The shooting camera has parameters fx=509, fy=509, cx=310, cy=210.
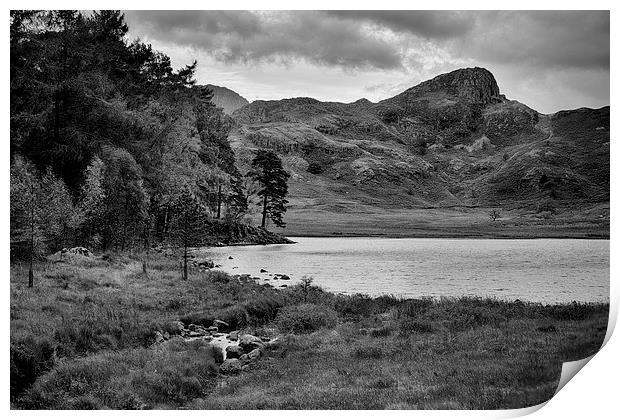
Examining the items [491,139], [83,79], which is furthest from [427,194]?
[83,79]

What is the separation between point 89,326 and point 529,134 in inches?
467

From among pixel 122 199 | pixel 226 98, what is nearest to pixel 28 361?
pixel 122 199

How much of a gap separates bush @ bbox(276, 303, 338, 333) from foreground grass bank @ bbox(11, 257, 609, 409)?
0.18 feet

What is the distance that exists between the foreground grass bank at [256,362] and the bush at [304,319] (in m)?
0.05

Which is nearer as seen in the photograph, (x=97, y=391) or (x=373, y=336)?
(x=97, y=391)

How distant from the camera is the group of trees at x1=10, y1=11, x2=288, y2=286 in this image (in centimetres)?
1008

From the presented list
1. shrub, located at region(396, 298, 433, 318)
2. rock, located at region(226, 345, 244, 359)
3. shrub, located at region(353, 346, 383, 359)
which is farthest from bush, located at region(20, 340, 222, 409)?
shrub, located at region(396, 298, 433, 318)

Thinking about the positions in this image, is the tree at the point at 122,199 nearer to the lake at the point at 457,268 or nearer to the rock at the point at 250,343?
the lake at the point at 457,268

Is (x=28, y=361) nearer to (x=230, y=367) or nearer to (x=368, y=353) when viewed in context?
(x=230, y=367)

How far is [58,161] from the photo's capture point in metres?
10.4

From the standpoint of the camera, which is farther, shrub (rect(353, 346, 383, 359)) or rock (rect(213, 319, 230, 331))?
rock (rect(213, 319, 230, 331))

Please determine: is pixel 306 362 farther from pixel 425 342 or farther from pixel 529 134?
pixel 529 134

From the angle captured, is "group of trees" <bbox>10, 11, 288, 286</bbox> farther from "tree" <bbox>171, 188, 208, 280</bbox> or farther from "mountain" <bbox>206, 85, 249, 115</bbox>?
"mountain" <bbox>206, 85, 249, 115</bbox>

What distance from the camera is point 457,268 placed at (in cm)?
2023
